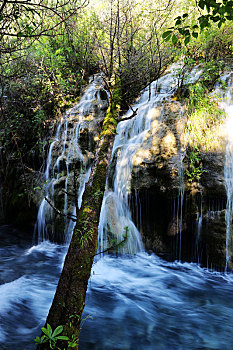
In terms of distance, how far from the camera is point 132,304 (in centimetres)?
352

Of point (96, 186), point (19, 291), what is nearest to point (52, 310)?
point (96, 186)

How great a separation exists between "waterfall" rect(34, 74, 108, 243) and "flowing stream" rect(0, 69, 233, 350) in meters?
0.05

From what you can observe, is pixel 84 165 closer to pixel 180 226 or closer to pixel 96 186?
pixel 180 226

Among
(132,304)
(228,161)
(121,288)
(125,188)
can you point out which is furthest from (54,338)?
(228,161)

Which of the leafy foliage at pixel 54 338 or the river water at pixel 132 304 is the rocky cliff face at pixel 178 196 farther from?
the leafy foliage at pixel 54 338

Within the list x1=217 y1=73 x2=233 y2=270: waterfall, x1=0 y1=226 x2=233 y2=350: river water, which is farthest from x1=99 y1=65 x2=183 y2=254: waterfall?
x1=217 y1=73 x2=233 y2=270: waterfall

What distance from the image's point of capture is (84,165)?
23.4 ft

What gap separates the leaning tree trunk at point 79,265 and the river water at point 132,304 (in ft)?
2.54

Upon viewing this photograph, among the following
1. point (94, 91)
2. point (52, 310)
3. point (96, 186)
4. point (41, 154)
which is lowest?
point (52, 310)

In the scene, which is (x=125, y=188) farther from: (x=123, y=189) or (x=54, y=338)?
(x=54, y=338)

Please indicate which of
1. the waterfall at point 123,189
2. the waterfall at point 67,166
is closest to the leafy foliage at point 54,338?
the waterfall at point 123,189

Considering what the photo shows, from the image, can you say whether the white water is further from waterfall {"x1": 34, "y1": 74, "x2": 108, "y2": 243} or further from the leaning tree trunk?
the leaning tree trunk

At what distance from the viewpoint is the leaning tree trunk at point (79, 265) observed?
163 cm

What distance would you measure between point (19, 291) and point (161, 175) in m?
3.98
